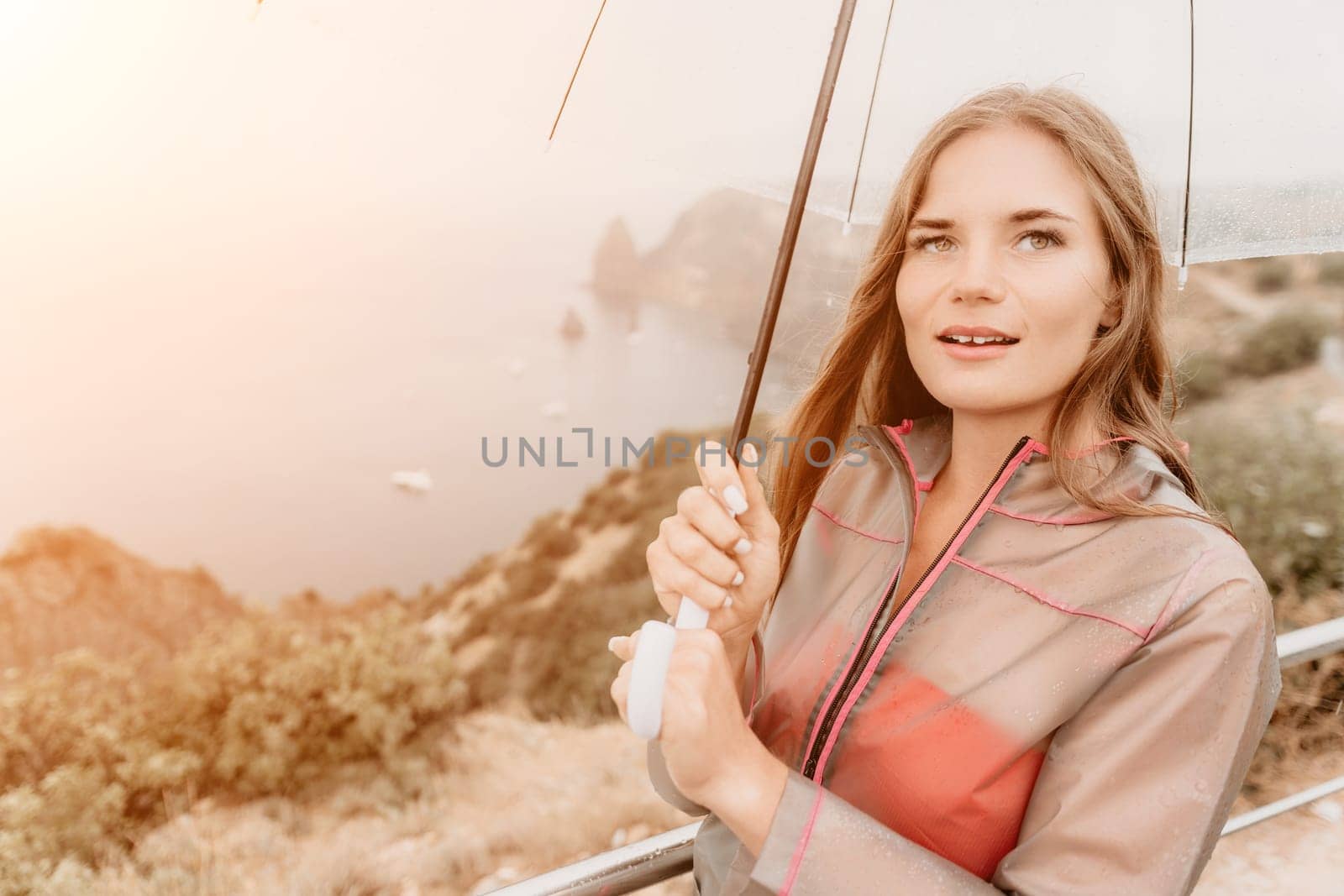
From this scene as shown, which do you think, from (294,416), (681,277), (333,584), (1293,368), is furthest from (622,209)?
(1293,368)

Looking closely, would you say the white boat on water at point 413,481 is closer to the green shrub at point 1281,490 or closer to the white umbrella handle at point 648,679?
the green shrub at point 1281,490

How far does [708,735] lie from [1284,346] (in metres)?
6.28

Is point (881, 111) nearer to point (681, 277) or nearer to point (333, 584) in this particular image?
point (333, 584)

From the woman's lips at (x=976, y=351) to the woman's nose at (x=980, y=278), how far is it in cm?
5

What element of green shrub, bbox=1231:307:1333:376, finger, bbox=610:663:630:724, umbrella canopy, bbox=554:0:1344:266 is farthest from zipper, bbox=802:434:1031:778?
green shrub, bbox=1231:307:1333:376

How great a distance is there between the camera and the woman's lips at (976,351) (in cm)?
89

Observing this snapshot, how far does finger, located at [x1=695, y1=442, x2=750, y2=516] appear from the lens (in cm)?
77

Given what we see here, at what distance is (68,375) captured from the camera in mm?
3096

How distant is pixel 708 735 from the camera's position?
0.71 metres

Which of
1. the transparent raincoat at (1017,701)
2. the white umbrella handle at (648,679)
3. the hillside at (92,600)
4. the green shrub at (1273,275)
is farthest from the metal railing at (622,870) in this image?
the green shrub at (1273,275)

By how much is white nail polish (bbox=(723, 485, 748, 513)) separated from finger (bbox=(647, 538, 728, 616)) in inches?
2.8

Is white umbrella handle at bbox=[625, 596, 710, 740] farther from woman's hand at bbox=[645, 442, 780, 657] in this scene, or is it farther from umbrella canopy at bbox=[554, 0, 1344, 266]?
umbrella canopy at bbox=[554, 0, 1344, 266]

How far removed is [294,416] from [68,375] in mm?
895

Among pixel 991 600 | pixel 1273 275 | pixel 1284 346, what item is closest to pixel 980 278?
pixel 991 600
